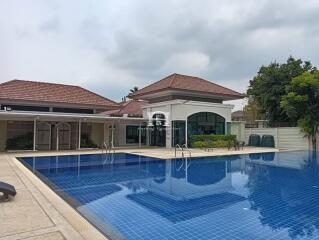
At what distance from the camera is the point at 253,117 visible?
46.5 m

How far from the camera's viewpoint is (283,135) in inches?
1139

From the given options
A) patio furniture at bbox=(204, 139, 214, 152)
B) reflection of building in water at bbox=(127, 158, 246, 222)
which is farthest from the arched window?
reflection of building in water at bbox=(127, 158, 246, 222)

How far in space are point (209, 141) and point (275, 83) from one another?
1094 centimetres

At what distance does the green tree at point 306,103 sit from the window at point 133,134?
42.6ft

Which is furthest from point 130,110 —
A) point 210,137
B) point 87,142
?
point 210,137

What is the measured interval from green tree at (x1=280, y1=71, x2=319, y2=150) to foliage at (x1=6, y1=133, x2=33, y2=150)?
69.4 feet

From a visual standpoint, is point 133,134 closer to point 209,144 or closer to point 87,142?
point 87,142

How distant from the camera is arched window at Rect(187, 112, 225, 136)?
89.2 ft

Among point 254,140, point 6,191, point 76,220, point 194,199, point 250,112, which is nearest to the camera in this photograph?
point 76,220

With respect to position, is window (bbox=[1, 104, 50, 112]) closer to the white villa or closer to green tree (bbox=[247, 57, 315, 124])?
the white villa

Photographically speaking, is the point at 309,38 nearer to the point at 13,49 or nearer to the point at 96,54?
the point at 96,54

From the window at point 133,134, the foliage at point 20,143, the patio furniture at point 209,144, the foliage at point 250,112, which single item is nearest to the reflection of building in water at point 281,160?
the patio furniture at point 209,144

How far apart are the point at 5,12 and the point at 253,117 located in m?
38.9

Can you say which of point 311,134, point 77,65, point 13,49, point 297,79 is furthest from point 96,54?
point 311,134
